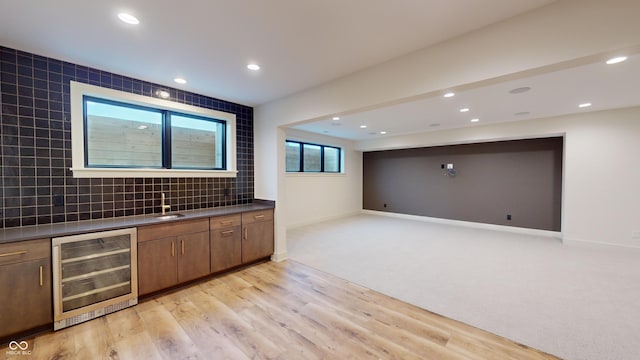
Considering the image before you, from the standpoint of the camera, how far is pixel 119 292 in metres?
2.50

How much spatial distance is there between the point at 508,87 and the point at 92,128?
5.12 metres

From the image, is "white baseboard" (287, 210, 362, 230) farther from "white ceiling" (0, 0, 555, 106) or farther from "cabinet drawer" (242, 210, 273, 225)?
"white ceiling" (0, 0, 555, 106)

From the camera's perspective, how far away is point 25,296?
2027mm

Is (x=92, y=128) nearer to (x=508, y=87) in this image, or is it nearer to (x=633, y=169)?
(x=508, y=87)

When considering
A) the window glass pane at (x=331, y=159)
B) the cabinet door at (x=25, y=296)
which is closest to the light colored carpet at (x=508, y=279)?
the window glass pane at (x=331, y=159)

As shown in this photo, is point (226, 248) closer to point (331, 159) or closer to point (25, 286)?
point (25, 286)

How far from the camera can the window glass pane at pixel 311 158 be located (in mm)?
6770

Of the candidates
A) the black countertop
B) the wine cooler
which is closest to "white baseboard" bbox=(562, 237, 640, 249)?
the black countertop

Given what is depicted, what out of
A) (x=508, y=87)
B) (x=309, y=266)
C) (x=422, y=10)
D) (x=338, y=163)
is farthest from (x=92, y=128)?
(x=338, y=163)

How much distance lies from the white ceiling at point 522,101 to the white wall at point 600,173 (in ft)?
0.94

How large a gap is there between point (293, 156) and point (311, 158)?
683 mm

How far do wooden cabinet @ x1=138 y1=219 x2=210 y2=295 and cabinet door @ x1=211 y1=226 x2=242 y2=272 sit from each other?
0.09 meters

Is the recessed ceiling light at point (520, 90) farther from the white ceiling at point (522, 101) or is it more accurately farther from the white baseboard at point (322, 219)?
the white baseboard at point (322, 219)

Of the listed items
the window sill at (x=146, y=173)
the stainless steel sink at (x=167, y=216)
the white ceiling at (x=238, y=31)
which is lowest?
the stainless steel sink at (x=167, y=216)
